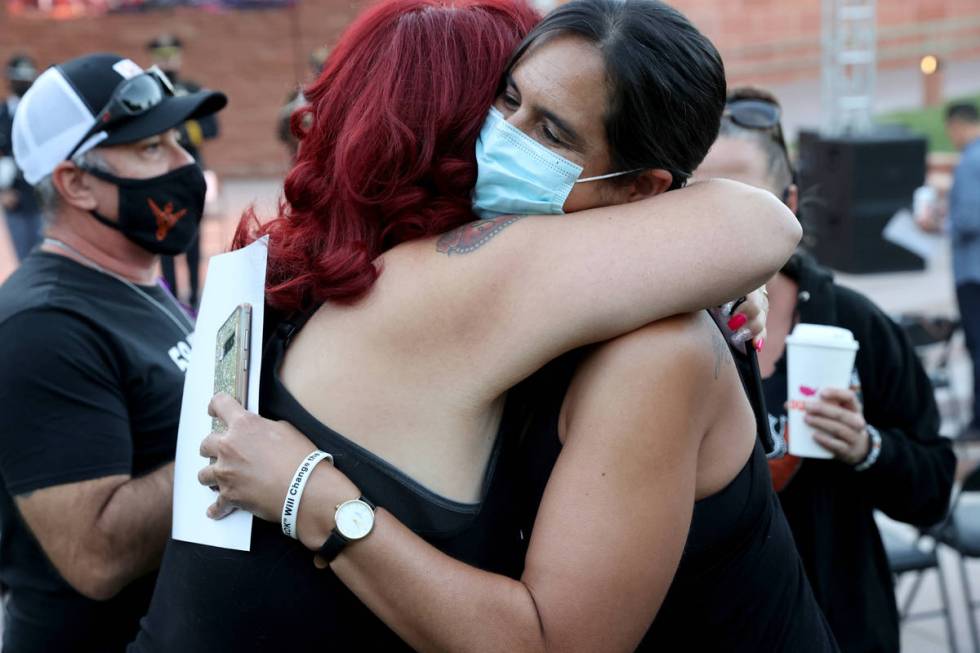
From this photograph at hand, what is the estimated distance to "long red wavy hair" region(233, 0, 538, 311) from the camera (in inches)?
63.1

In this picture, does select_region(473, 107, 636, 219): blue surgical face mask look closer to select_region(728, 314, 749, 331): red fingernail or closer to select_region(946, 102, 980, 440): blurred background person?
select_region(728, 314, 749, 331): red fingernail

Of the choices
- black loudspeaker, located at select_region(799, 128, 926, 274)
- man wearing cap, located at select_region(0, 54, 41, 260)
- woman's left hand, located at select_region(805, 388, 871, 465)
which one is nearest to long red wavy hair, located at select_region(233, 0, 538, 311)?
woman's left hand, located at select_region(805, 388, 871, 465)

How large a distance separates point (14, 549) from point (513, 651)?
4.83ft

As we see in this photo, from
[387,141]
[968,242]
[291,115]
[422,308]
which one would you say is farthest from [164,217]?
[968,242]

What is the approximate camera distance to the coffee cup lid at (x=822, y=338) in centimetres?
232

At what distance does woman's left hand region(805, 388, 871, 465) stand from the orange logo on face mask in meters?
1.57

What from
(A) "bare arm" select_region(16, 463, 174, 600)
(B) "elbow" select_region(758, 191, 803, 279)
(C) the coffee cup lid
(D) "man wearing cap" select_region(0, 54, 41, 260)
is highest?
(B) "elbow" select_region(758, 191, 803, 279)

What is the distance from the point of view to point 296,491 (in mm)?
1532

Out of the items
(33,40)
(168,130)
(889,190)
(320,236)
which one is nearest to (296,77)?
(33,40)

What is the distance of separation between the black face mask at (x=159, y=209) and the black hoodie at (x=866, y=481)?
57.9 inches

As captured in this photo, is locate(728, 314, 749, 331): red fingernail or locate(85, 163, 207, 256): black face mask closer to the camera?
locate(728, 314, 749, 331): red fingernail

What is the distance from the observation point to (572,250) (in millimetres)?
1521

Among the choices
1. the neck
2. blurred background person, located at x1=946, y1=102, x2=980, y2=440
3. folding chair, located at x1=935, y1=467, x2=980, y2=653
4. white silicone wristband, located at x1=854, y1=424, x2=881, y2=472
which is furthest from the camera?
blurred background person, located at x1=946, y1=102, x2=980, y2=440

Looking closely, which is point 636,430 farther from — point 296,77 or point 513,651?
point 296,77
